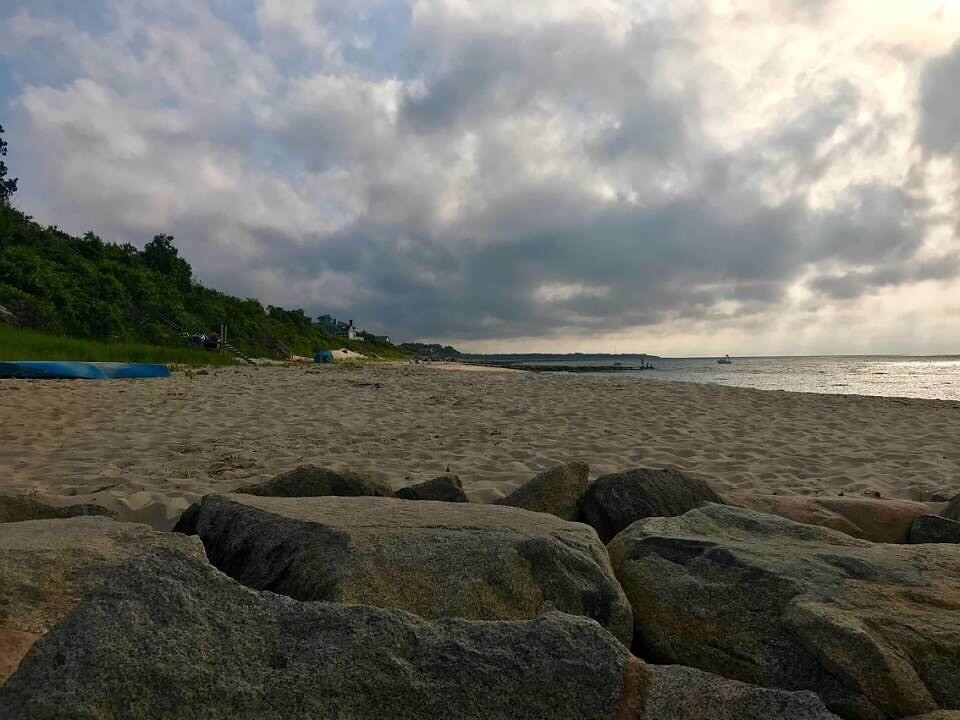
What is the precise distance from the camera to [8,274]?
2519 centimetres

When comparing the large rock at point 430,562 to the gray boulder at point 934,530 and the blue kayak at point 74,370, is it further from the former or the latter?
the blue kayak at point 74,370

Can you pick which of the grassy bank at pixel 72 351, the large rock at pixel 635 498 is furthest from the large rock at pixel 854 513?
the grassy bank at pixel 72 351

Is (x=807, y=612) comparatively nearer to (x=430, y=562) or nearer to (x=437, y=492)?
(x=430, y=562)

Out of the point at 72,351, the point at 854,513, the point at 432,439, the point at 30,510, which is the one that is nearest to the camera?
the point at 30,510

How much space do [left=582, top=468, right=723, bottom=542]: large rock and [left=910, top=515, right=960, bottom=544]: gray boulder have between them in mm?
1108

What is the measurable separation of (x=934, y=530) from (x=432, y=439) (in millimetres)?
5100

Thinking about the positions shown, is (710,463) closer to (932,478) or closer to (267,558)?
(932,478)

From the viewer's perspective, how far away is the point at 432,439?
296 inches

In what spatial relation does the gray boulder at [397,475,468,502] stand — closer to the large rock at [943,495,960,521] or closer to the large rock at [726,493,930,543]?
the large rock at [726,493,930,543]

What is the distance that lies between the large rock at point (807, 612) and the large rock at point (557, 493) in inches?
39.0

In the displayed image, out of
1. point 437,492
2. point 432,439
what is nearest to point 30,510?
point 437,492

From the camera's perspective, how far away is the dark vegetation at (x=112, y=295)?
82.3 feet

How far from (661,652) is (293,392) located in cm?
1121

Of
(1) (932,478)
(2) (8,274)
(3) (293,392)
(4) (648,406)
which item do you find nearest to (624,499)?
(1) (932,478)
